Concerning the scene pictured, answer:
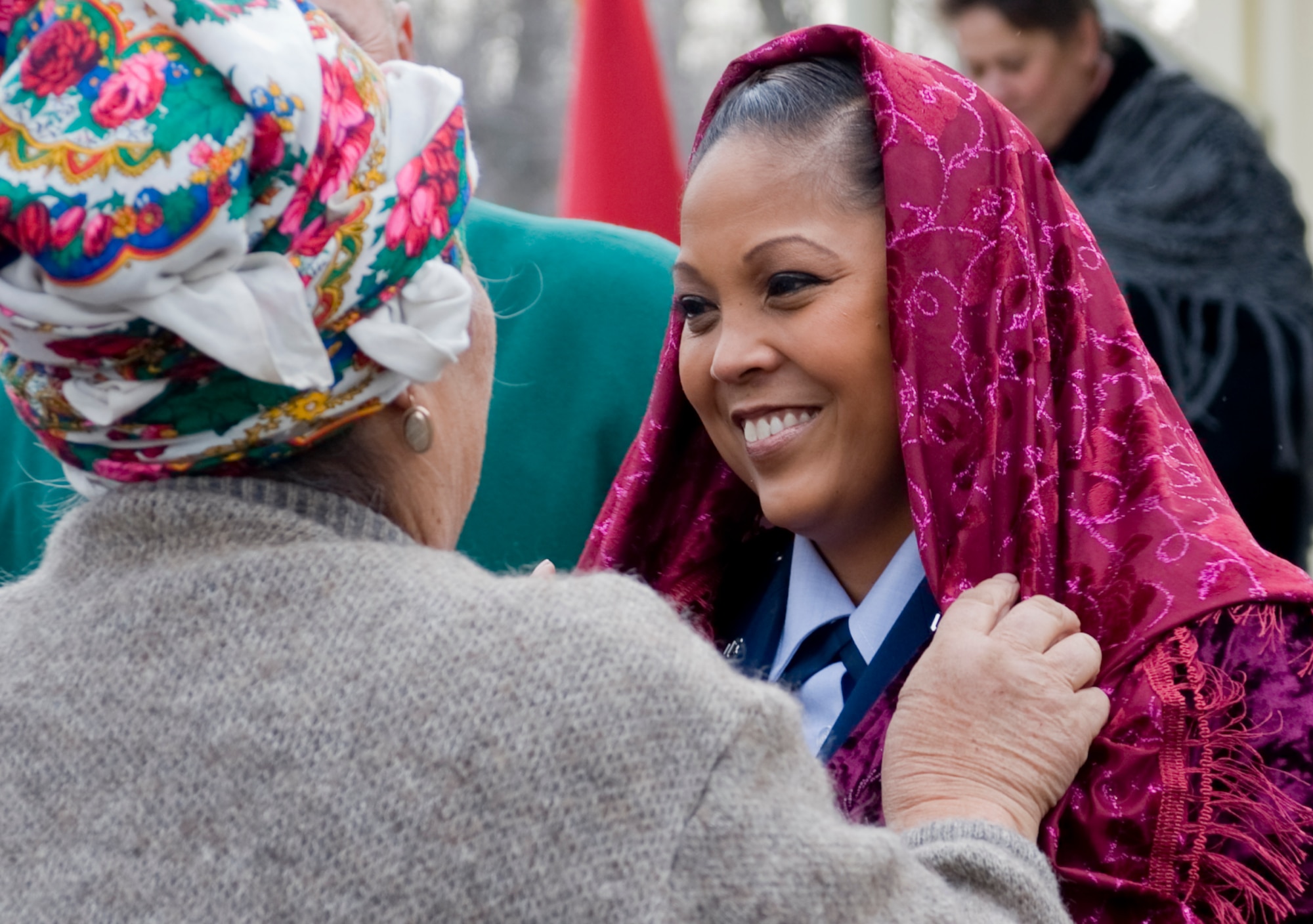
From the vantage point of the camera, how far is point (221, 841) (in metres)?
1.37

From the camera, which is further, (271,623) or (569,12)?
(569,12)

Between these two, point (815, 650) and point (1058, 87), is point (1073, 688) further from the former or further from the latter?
point (1058, 87)

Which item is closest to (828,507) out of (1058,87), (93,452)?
(93,452)

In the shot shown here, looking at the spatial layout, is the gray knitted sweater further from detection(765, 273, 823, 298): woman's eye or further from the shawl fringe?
detection(765, 273, 823, 298): woman's eye

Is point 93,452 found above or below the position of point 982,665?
above

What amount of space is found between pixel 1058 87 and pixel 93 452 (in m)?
3.73

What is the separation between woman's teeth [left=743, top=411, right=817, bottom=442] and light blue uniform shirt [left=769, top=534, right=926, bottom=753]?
0.25 meters

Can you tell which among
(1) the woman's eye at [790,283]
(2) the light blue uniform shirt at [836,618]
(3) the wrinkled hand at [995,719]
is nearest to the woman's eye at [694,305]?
(1) the woman's eye at [790,283]

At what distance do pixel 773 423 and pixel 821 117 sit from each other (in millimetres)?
458

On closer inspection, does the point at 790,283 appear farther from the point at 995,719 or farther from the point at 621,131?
the point at 621,131

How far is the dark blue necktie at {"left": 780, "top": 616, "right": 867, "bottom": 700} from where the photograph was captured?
2195 mm

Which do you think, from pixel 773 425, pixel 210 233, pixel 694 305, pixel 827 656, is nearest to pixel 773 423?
pixel 773 425

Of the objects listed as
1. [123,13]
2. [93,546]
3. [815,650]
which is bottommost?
[815,650]

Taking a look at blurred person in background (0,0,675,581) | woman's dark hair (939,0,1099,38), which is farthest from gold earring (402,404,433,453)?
woman's dark hair (939,0,1099,38)
